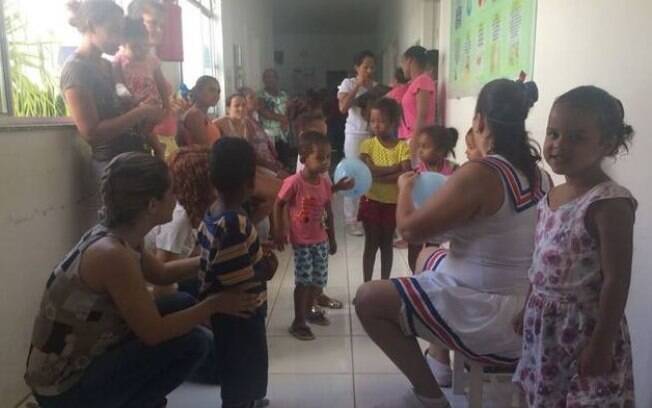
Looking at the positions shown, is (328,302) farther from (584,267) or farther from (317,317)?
(584,267)

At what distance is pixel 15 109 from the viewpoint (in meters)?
1.86

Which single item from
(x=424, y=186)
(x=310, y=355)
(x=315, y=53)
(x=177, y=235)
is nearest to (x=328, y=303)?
(x=310, y=355)

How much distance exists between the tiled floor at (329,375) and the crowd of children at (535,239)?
0.36 feet

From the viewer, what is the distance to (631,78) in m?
1.47

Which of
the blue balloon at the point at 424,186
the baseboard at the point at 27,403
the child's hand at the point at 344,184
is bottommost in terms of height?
the baseboard at the point at 27,403

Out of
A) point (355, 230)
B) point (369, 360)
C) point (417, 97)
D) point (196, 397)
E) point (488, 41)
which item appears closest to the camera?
point (196, 397)

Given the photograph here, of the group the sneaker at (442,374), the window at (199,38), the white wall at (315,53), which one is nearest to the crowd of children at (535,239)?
the sneaker at (442,374)

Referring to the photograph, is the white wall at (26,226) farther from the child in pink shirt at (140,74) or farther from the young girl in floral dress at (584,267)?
the young girl in floral dress at (584,267)

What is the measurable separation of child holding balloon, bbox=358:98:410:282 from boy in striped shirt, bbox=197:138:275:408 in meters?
1.22

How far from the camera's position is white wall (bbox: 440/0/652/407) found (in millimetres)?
1415

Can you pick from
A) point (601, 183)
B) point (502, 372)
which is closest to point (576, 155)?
point (601, 183)

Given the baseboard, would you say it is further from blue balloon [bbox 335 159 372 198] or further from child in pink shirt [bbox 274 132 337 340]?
blue balloon [bbox 335 159 372 198]

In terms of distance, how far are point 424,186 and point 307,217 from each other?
2.32 feet

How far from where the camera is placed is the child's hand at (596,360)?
111 cm
